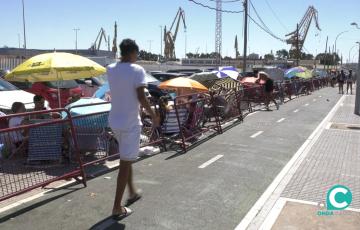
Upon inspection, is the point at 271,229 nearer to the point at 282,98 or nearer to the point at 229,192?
the point at 229,192

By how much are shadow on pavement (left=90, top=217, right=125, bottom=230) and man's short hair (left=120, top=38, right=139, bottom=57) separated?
6.41ft

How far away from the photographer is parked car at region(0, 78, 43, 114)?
407 inches

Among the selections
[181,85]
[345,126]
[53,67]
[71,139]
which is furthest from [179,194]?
→ [345,126]

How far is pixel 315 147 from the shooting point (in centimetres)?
1055

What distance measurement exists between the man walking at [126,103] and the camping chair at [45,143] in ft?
7.85

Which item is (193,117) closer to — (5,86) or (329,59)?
(5,86)

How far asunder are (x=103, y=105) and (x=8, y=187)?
2.97 metres

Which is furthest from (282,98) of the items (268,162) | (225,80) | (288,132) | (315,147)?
(268,162)

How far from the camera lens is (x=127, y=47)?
5.33m

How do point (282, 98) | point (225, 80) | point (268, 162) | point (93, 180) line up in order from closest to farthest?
1. point (93, 180)
2. point (268, 162)
3. point (225, 80)
4. point (282, 98)

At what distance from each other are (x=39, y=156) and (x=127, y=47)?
326 cm

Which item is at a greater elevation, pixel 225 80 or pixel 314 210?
pixel 225 80

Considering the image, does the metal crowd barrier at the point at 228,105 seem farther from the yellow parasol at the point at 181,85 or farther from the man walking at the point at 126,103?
the man walking at the point at 126,103

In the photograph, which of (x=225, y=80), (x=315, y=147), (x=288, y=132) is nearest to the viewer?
(x=315, y=147)
